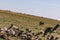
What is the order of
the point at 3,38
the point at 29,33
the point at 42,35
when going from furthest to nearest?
the point at 42,35
the point at 29,33
the point at 3,38

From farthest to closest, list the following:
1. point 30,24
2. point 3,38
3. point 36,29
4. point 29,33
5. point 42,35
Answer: point 30,24
point 36,29
point 42,35
point 29,33
point 3,38

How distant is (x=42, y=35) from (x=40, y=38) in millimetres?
1451

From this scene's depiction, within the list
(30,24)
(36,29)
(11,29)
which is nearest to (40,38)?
(11,29)

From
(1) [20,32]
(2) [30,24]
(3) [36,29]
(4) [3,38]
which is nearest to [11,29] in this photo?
(1) [20,32]

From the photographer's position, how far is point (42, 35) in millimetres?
25875

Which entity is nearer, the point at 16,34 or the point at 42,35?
A: the point at 16,34

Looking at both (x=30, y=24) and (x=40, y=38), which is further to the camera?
(x=30, y=24)

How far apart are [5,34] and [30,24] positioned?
9.38m

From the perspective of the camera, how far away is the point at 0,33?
77.6ft

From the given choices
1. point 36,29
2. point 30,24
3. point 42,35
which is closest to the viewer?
point 42,35

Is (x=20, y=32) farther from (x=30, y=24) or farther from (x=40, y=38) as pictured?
(x=30, y=24)

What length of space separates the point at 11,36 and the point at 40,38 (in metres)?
2.50

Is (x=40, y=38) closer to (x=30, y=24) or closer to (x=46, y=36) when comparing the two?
(x=46, y=36)

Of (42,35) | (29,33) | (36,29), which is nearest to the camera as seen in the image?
(29,33)
